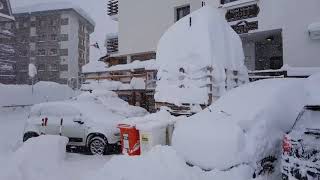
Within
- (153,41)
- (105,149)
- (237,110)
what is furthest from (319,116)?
(153,41)

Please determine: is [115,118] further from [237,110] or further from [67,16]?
[67,16]

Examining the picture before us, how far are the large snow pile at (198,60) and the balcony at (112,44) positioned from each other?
20525 mm

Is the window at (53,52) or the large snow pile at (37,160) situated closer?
the large snow pile at (37,160)

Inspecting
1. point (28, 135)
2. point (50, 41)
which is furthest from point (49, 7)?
point (28, 135)

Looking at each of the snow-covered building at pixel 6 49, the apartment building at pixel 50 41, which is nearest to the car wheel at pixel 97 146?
the snow-covered building at pixel 6 49

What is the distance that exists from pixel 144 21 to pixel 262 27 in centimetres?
1090

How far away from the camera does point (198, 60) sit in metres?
10.5

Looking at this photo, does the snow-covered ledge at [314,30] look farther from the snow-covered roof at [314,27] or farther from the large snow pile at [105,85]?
the large snow pile at [105,85]

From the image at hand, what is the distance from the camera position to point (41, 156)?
8305mm

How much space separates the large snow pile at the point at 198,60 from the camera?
1037cm

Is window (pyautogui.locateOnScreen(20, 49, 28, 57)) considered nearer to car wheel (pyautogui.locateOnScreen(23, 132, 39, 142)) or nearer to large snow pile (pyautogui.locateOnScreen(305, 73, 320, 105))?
car wheel (pyautogui.locateOnScreen(23, 132, 39, 142))

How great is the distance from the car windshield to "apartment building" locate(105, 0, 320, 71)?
10.4 meters

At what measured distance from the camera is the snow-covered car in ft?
35.5

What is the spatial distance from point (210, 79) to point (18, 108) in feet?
89.1
